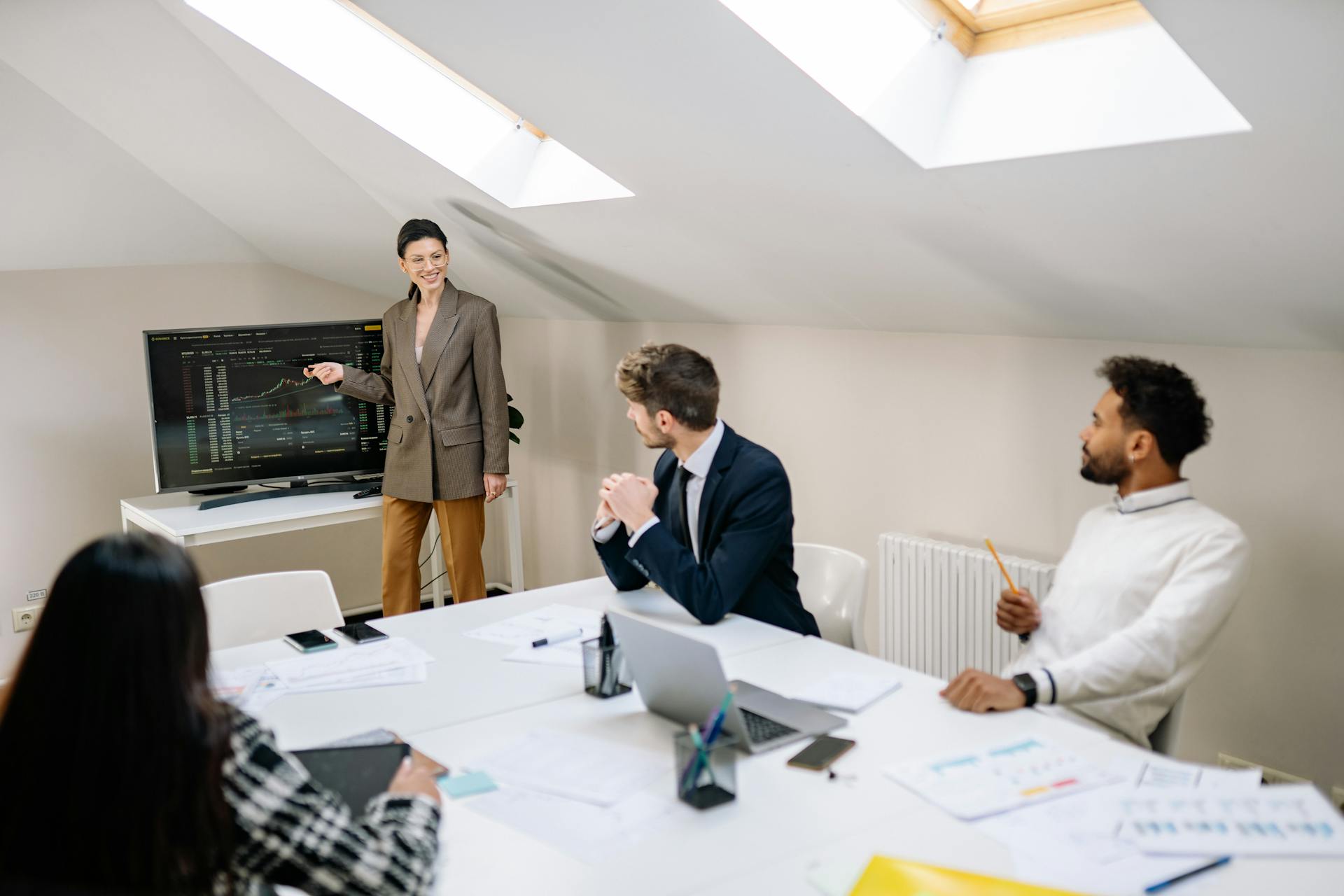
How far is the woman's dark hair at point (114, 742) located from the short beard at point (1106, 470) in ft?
6.13

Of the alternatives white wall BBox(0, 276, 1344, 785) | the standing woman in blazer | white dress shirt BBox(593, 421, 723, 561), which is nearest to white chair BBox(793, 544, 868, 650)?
white dress shirt BBox(593, 421, 723, 561)

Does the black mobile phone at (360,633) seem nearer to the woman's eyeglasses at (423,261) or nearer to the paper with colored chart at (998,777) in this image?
the paper with colored chart at (998,777)

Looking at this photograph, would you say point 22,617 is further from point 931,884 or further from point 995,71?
point 931,884

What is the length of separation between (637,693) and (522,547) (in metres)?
3.73

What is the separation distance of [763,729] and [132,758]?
3.35 feet

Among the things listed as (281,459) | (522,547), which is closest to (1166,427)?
(281,459)

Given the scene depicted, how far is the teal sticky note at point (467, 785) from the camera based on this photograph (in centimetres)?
162

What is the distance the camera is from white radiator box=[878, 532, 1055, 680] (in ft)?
10.3

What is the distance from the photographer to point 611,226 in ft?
11.7

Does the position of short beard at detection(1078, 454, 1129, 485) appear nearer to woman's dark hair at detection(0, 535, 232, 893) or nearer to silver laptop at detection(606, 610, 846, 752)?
silver laptop at detection(606, 610, 846, 752)

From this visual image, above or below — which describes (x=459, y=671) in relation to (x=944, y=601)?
above

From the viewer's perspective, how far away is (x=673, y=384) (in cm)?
259

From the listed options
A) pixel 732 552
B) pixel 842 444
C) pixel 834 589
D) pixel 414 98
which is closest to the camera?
pixel 732 552

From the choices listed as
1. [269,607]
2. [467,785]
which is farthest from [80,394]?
[467,785]
